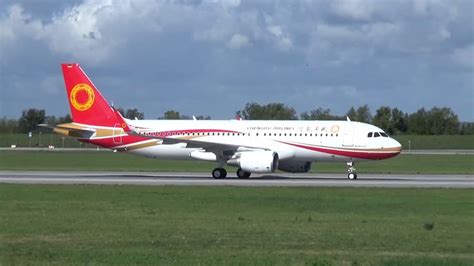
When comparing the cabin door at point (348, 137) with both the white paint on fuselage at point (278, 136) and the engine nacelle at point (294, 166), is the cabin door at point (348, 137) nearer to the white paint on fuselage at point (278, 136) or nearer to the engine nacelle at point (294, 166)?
the white paint on fuselage at point (278, 136)

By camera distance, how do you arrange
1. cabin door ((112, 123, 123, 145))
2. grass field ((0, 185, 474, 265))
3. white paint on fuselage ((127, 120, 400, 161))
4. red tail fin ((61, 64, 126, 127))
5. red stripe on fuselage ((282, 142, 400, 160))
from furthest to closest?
red tail fin ((61, 64, 126, 127)) → cabin door ((112, 123, 123, 145)) → white paint on fuselage ((127, 120, 400, 161)) → red stripe on fuselage ((282, 142, 400, 160)) → grass field ((0, 185, 474, 265))

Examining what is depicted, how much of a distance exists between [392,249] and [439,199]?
13.1 m

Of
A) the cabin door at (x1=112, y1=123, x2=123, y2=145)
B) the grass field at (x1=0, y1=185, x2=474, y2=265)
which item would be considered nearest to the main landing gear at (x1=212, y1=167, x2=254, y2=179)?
the cabin door at (x1=112, y1=123, x2=123, y2=145)

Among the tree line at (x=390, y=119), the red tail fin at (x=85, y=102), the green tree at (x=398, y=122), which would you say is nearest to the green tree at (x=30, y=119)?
the tree line at (x=390, y=119)

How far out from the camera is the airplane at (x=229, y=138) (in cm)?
4525

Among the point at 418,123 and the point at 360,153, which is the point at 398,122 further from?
the point at 360,153

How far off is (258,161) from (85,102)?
10914mm

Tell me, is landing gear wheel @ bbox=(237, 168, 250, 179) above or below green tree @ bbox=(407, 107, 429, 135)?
below

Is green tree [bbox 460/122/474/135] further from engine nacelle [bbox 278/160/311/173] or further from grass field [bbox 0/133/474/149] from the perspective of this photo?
engine nacelle [bbox 278/160/311/173]

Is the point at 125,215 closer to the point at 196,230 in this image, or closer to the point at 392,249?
the point at 196,230

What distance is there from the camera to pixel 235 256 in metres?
16.6

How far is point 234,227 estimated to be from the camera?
21.3 m

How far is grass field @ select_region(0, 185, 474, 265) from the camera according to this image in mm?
16614

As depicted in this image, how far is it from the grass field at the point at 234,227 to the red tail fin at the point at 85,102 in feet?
50.3
